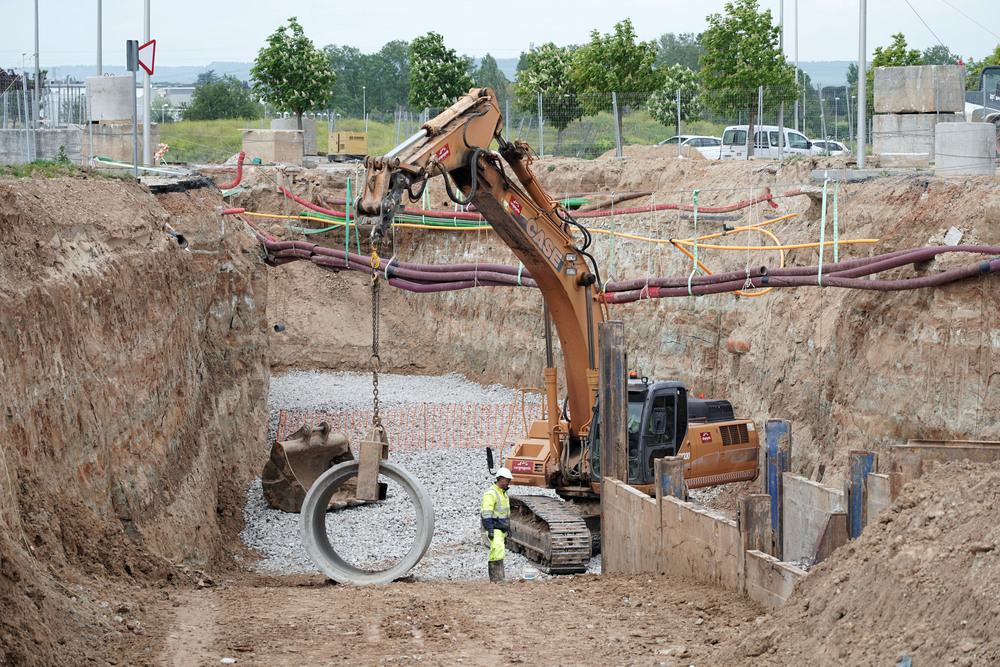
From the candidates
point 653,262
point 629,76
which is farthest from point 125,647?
point 629,76

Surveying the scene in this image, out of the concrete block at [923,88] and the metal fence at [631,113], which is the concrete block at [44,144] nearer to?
the metal fence at [631,113]

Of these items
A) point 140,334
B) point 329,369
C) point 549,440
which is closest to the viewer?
point 140,334

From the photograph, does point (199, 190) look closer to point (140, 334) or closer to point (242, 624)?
point (140, 334)

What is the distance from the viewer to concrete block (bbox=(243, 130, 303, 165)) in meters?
29.2

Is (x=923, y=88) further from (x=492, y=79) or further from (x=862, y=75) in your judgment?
(x=492, y=79)

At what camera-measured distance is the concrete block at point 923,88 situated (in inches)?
636

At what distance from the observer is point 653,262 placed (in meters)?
20.9

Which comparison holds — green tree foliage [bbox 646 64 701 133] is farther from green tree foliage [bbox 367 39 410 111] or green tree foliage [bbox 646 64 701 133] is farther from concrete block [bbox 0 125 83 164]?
green tree foliage [bbox 367 39 410 111]

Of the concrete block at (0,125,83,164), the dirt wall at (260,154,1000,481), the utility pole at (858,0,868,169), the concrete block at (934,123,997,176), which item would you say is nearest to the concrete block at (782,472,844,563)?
the dirt wall at (260,154,1000,481)

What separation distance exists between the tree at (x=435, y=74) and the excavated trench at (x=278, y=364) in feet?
42.4

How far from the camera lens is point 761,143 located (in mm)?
26078

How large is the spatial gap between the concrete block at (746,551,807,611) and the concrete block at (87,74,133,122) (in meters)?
17.9

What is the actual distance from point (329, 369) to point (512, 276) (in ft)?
31.2

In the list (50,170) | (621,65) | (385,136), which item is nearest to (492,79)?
(385,136)
